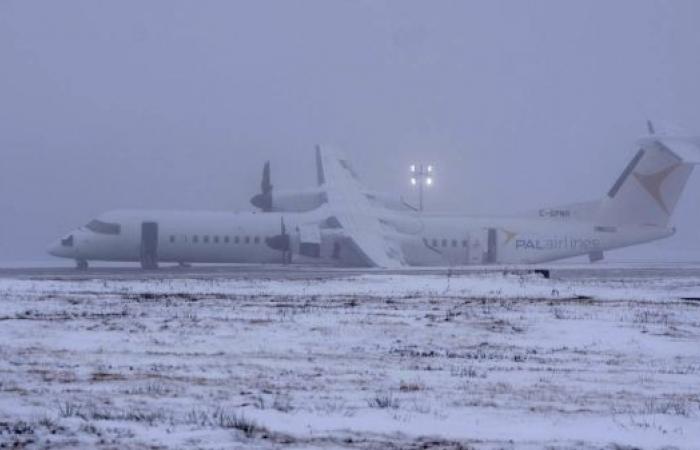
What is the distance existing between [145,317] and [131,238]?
85.6 feet

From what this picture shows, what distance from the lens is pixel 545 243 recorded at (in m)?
45.9

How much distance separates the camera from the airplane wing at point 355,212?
3950 centimetres

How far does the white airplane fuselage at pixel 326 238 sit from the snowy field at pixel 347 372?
66.0 feet

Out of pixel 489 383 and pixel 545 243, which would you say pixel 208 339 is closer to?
pixel 489 383

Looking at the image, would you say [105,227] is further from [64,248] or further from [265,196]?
[265,196]

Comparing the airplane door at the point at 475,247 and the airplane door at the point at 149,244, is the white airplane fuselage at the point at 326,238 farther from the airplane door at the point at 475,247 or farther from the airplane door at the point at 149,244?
the airplane door at the point at 149,244

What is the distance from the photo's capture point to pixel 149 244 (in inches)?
1681

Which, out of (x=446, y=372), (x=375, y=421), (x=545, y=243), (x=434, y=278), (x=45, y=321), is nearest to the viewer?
(x=375, y=421)

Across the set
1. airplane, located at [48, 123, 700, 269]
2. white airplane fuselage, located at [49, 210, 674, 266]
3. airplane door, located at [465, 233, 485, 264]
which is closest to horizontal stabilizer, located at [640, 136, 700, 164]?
airplane, located at [48, 123, 700, 269]

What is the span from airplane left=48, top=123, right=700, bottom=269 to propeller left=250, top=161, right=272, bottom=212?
3.3 inches

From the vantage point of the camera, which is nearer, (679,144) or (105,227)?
(105,227)

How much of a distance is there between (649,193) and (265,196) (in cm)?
1925

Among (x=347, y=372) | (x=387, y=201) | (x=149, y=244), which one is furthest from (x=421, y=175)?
(x=347, y=372)

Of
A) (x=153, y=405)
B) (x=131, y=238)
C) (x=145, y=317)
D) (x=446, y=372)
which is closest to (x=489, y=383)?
(x=446, y=372)
